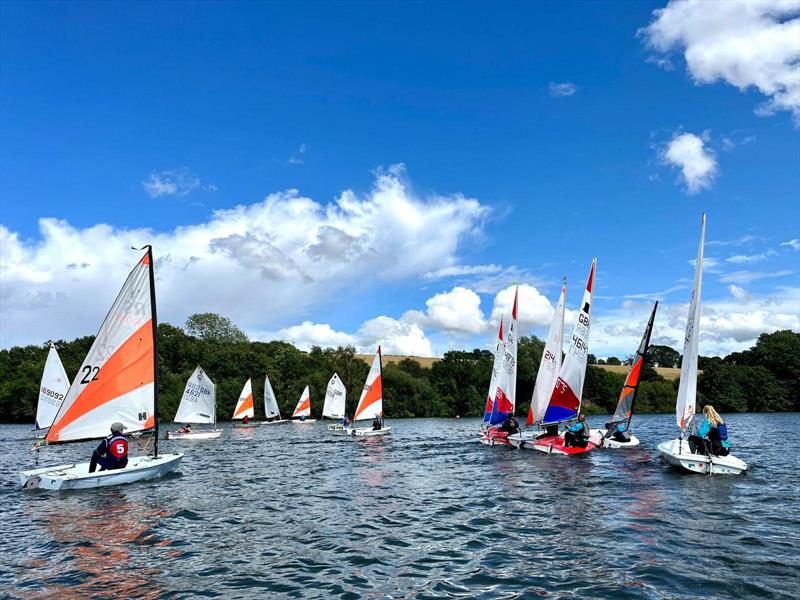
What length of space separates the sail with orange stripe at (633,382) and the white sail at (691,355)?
762cm

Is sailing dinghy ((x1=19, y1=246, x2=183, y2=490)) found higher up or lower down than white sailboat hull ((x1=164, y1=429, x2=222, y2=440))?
higher up

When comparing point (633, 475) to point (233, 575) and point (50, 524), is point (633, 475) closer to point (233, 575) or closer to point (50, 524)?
point (233, 575)

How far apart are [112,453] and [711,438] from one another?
22.1 m

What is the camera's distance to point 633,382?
31.2m

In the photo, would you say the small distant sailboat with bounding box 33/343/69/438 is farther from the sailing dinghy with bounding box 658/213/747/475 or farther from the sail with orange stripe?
the sailing dinghy with bounding box 658/213/747/475

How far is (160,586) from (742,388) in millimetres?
106272

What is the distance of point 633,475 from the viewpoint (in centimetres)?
2144

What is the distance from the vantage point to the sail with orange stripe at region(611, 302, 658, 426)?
3106cm

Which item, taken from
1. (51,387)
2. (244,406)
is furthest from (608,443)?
(244,406)

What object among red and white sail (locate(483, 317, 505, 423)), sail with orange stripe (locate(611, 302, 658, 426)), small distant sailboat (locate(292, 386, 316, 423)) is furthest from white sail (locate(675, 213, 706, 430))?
small distant sailboat (locate(292, 386, 316, 423))

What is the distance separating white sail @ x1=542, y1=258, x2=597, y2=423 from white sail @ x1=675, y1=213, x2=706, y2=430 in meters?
7.44

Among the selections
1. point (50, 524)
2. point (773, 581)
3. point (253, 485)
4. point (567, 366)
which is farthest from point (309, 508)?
point (567, 366)

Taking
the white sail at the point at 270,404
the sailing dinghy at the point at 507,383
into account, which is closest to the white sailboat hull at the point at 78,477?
the sailing dinghy at the point at 507,383

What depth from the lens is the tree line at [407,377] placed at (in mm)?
89562
